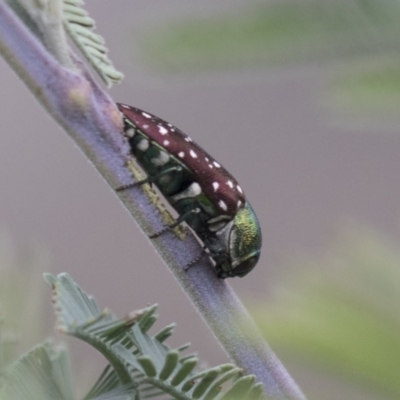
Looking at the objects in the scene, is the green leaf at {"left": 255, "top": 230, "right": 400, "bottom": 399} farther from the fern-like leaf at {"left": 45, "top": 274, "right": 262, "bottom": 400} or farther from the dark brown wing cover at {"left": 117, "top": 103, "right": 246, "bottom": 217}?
the dark brown wing cover at {"left": 117, "top": 103, "right": 246, "bottom": 217}

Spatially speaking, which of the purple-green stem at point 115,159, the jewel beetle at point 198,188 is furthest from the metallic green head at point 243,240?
the purple-green stem at point 115,159

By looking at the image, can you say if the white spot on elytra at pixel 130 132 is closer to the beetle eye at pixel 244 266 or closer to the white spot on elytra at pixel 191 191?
the white spot on elytra at pixel 191 191

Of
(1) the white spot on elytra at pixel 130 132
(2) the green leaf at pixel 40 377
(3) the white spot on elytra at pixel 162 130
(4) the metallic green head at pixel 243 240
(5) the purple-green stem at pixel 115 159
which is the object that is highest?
(3) the white spot on elytra at pixel 162 130

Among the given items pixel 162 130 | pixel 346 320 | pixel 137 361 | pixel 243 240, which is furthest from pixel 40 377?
pixel 243 240

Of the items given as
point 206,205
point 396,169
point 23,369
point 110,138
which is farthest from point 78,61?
point 396,169

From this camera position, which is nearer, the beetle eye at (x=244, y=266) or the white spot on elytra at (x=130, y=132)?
the white spot on elytra at (x=130, y=132)

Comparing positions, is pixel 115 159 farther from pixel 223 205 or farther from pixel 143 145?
pixel 223 205
